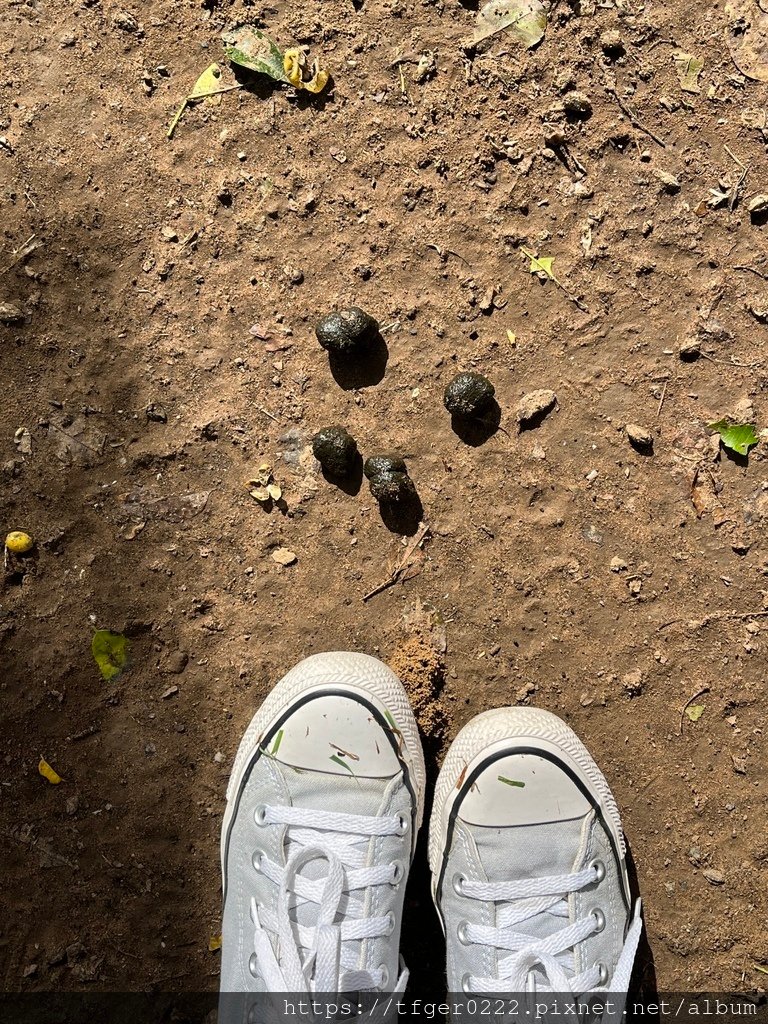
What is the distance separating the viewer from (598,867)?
390 cm

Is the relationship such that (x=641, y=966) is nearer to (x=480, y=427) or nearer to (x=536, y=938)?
(x=536, y=938)

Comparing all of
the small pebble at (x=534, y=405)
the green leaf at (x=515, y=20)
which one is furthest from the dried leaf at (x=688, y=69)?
the small pebble at (x=534, y=405)

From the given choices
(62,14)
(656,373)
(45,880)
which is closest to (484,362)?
(656,373)

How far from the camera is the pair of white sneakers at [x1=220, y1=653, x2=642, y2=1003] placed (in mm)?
3797

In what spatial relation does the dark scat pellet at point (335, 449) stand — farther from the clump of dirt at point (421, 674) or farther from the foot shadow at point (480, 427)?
the clump of dirt at point (421, 674)

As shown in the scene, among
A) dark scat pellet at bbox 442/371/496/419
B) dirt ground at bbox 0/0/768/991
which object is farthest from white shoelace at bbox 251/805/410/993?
dark scat pellet at bbox 442/371/496/419

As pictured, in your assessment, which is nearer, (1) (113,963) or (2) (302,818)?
(2) (302,818)

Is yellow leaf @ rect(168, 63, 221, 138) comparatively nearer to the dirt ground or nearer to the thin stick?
the dirt ground

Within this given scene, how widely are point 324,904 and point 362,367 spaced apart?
264cm

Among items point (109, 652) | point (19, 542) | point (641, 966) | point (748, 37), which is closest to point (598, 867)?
point (641, 966)

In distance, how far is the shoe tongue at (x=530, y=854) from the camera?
3820 mm

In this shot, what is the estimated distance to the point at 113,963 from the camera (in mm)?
4137

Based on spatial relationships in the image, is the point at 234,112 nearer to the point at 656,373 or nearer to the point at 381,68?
the point at 381,68

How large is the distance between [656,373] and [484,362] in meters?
0.89
